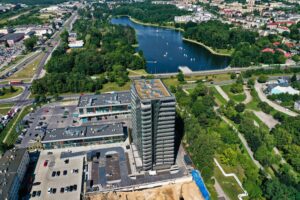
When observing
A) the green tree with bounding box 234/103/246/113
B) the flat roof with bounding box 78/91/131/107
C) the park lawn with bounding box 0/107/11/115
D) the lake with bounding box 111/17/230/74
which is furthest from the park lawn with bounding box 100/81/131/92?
the green tree with bounding box 234/103/246/113

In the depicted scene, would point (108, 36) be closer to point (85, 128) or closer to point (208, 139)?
point (85, 128)

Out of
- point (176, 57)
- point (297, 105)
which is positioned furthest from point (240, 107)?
point (176, 57)

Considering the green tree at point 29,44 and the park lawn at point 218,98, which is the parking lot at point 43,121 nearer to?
the park lawn at point 218,98

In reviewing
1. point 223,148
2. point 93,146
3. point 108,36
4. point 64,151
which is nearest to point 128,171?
point 93,146

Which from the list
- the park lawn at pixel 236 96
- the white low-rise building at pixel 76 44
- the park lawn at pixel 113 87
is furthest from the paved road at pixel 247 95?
the white low-rise building at pixel 76 44

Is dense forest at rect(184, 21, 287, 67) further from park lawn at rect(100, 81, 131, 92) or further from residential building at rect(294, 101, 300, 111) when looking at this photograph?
park lawn at rect(100, 81, 131, 92)
